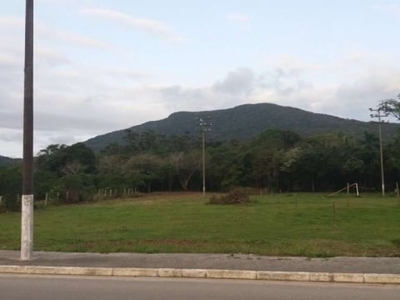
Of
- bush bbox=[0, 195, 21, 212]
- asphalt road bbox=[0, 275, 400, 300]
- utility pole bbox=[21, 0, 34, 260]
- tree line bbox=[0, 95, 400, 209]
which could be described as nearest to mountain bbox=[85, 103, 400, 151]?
tree line bbox=[0, 95, 400, 209]

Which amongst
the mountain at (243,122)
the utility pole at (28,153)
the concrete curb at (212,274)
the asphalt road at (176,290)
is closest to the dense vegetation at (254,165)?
the mountain at (243,122)

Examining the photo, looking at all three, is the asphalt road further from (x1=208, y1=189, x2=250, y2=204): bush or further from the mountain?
the mountain

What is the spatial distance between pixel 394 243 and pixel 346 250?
2763mm

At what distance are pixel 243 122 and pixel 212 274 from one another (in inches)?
5699

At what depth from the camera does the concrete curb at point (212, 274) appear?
1036 centimetres

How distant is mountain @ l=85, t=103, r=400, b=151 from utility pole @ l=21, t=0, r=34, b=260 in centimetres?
12986

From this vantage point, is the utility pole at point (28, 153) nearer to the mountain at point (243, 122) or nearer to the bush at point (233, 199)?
the bush at point (233, 199)

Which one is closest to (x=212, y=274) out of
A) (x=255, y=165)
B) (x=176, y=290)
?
(x=176, y=290)

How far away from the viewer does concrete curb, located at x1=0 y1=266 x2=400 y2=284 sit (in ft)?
34.0

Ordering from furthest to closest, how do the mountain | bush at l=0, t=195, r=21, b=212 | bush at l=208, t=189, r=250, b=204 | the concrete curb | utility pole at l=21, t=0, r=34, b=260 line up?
1. the mountain
2. bush at l=208, t=189, r=250, b=204
3. bush at l=0, t=195, r=21, b=212
4. utility pole at l=21, t=0, r=34, b=260
5. the concrete curb

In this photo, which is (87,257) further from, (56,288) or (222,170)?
(222,170)

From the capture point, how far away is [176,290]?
955 cm

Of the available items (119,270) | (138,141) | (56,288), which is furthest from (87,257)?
(138,141)

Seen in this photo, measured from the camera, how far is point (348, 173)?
282 ft
